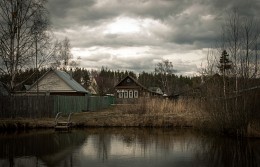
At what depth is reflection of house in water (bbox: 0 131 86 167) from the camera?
488 inches

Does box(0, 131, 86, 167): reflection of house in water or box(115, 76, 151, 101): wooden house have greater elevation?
box(115, 76, 151, 101): wooden house

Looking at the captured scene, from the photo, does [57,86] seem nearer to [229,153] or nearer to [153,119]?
[153,119]

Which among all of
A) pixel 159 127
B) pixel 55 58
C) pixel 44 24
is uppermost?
pixel 44 24

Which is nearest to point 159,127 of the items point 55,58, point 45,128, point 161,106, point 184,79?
point 161,106

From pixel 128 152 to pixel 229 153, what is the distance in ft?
14.4

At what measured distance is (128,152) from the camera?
14.5 meters

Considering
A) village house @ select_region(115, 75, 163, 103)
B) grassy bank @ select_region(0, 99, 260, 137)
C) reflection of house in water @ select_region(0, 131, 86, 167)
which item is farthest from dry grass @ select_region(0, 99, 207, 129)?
village house @ select_region(115, 75, 163, 103)

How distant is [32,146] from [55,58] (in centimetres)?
1367

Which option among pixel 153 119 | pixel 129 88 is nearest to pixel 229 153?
pixel 153 119

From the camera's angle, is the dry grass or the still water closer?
the still water

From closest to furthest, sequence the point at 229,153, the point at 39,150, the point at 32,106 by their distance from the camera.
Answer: the point at 229,153
the point at 39,150
the point at 32,106

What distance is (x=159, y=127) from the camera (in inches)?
1033

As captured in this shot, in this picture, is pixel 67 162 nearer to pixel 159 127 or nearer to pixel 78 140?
pixel 78 140

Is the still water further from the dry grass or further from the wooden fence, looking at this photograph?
the wooden fence
